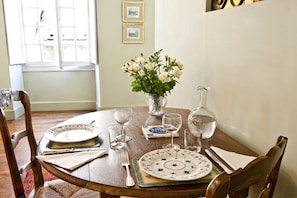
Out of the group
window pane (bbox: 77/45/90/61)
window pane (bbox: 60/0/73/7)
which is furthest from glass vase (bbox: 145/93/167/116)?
window pane (bbox: 60/0/73/7)

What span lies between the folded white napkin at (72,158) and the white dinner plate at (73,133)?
0.13m

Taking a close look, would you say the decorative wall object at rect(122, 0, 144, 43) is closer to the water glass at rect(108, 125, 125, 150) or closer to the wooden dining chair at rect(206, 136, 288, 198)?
the water glass at rect(108, 125, 125, 150)

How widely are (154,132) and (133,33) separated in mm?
3314

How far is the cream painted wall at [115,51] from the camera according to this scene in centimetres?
430

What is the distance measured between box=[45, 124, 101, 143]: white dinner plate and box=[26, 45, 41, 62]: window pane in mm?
3713

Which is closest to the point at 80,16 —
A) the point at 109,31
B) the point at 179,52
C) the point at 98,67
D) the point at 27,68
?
the point at 109,31

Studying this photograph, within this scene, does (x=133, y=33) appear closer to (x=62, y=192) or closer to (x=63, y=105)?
(x=63, y=105)

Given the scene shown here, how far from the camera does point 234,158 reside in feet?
3.60

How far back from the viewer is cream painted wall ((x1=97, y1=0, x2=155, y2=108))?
4.30 metres

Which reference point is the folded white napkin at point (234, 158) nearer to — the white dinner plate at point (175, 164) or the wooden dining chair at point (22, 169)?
the white dinner plate at point (175, 164)

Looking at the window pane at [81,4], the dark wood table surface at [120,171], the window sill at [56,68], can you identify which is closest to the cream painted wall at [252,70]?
the dark wood table surface at [120,171]

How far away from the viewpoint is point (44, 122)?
4113 millimetres

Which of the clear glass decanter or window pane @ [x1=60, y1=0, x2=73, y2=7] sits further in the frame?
window pane @ [x1=60, y1=0, x2=73, y2=7]

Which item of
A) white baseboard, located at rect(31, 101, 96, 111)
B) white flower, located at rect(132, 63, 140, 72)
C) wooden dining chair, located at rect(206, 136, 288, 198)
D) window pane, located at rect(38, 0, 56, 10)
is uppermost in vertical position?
window pane, located at rect(38, 0, 56, 10)
